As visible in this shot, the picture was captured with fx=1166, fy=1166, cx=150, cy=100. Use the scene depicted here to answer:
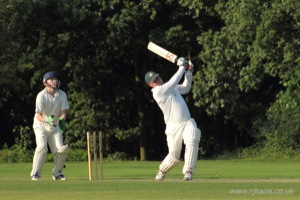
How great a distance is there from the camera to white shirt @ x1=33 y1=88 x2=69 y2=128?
1905 centimetres

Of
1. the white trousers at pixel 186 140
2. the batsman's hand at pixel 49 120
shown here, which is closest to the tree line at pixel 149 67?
the batsman's hand at pixel 49 120

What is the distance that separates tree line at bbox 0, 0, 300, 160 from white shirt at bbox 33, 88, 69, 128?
13.7m

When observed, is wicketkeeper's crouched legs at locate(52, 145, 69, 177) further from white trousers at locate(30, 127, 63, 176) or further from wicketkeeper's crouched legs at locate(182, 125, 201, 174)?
wicketkeeper's crouched legs at locate(182, 125, 201, 174)

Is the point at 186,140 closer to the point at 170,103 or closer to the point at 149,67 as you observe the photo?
the point at 170,103

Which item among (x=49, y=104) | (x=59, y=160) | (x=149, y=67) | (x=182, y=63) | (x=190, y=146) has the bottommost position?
(x=59, y=160)

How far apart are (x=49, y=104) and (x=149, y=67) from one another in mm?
20380

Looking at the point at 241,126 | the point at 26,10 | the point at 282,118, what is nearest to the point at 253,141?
the point at 241,126

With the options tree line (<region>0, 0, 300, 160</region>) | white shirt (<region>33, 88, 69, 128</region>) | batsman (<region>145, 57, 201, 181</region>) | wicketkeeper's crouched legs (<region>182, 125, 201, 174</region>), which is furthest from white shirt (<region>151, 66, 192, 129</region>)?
tree line (<region>0, 0, 300, 160</region>)

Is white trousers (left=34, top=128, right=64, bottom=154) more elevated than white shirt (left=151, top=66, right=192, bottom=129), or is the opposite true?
white shirt (left=151, top=66, right=192, bottom=129)

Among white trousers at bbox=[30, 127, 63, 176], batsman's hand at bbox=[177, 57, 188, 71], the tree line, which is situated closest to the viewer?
batsman's hand at bbox=[177, 57, 188, 71]

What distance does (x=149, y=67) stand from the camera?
129 ft

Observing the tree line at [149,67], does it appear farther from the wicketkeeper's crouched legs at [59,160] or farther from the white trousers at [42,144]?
the wicketkeeper's crouched legs at [59,160]

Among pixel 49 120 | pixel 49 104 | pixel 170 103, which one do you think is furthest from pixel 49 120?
pixel 170 103

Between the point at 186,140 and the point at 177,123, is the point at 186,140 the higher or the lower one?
the lower one
